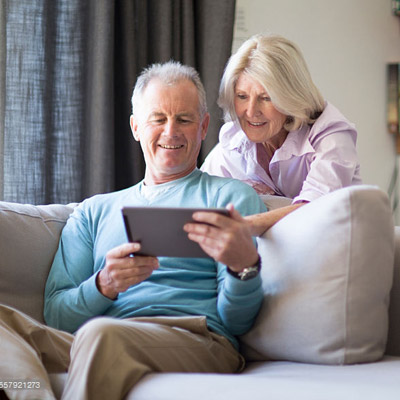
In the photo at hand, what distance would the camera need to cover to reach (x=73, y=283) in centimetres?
182

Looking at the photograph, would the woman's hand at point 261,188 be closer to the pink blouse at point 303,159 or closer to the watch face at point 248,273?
the pink blouse at point 303,159

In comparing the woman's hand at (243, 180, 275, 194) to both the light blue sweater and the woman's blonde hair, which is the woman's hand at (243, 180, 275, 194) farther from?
the light blue sweater

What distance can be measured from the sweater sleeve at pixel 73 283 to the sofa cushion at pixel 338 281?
475mm

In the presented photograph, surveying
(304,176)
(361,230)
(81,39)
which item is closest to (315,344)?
(361,230)

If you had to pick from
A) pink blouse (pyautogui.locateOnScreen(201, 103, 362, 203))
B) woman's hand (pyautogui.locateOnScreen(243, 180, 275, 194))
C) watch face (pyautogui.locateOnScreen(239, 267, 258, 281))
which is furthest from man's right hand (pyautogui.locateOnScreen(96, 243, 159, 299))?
woman's hand (pyautogui.locateOnScreen(243, 180, 275, 194))

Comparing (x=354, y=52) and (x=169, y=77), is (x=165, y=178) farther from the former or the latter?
(x=354, y=52)

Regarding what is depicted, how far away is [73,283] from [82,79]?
126 cm

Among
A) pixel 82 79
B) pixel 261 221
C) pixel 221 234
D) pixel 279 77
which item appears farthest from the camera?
pixel 82 79

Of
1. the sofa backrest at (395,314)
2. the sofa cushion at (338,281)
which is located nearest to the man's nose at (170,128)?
the sofa cushion at (338,281)

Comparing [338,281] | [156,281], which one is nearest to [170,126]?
[156,281]

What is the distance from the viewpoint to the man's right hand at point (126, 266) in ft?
5.11

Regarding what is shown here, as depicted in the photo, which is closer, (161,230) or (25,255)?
(161,230)

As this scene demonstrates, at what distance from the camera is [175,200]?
6.13 ft

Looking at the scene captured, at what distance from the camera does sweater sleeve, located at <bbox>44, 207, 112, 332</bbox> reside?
1.71 metres
